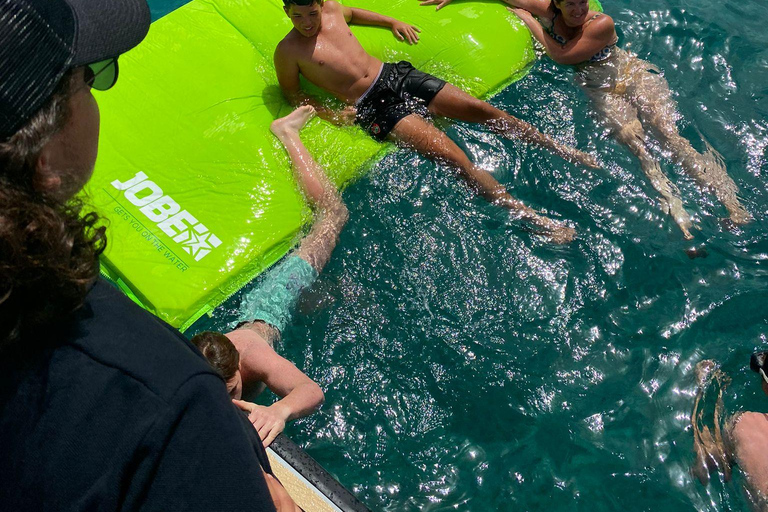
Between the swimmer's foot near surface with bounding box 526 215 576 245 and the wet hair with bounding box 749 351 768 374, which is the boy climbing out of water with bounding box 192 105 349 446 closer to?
the swimmer's foot near surface with bounding box 526 215 576 245

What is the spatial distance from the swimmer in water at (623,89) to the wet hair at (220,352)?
95.4 inches

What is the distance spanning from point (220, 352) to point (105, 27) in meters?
1.73

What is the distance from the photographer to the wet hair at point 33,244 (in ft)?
2.43

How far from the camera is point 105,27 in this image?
0.90m

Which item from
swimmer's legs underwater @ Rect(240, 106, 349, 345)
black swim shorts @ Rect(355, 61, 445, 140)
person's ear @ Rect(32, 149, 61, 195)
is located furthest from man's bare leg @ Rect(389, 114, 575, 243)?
person's ear @ Rect(32, 149, 61, 195)

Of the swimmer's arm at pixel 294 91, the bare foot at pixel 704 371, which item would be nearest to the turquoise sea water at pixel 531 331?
the bare foot at pixel 704 371

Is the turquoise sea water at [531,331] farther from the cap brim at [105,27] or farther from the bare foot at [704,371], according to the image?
the cap brim at [105,27]

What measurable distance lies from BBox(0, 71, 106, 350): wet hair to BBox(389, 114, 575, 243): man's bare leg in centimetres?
288

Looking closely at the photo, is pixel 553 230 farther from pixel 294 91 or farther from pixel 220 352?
pixel 220 352

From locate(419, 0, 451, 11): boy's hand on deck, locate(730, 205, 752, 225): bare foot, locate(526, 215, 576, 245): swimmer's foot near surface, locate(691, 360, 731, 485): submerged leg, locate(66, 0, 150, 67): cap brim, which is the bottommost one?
locate(691, 360, 731, 485): submerged leg

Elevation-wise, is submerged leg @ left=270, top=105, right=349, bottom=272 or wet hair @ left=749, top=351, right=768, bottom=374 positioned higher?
wet hair @ left=749, top=351, right=768, bottom=374

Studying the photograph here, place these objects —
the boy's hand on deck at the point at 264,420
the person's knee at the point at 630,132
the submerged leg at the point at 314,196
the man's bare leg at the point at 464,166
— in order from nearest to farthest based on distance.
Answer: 1. the boy's hand on deck at the point at 264,420
2. the submerged leg at the point at 314,196
3. the man's bare leg at the point at 464,166
4. the person's knee at the point at 630,132

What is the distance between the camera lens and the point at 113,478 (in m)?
0.79

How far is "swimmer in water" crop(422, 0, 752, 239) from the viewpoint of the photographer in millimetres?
3676
